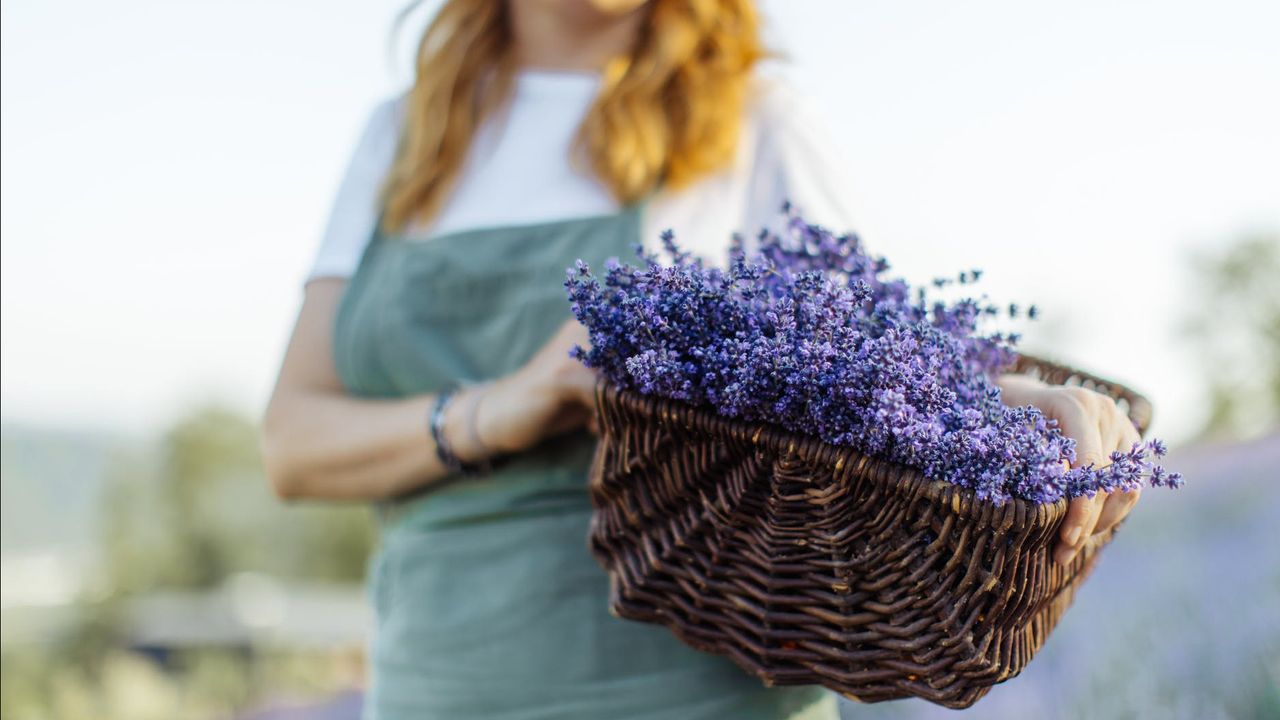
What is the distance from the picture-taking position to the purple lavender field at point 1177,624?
5.65ft

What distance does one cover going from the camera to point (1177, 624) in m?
1.93

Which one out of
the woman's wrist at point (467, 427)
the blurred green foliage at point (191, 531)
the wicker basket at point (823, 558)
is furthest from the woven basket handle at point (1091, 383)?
the blurred green foliage at point (191, 531)

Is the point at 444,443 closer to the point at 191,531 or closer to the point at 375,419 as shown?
the point at 375,419

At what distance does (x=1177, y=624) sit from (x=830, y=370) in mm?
1599

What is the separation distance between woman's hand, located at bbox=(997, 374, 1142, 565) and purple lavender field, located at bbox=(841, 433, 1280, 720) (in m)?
1.11

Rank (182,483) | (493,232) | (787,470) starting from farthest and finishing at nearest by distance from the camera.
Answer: (182,483)
(493,232)
(787,470)

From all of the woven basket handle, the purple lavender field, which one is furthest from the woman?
the purple lavender field

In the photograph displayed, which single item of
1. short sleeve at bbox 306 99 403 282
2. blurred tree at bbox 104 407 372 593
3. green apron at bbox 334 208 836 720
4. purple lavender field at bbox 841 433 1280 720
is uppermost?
short sleeve at bbox 306 99 403 282

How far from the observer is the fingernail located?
0.75 meters

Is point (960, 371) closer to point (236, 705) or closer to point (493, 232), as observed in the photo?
point (493, 232)

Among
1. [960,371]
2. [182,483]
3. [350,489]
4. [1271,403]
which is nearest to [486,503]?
[350,489]

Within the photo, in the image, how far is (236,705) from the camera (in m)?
5.57

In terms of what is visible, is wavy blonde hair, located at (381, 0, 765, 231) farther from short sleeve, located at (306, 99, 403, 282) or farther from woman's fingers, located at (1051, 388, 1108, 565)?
woman's fingers, located at (1051, 388, 1108, 565)

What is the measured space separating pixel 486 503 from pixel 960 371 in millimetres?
726
